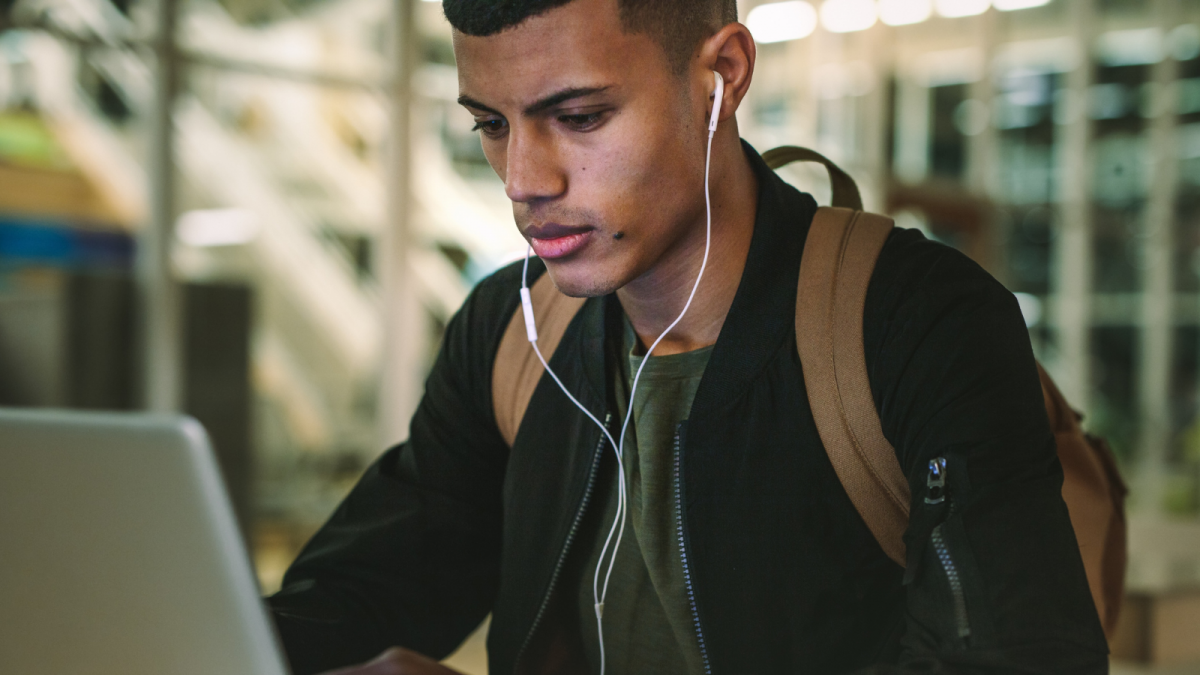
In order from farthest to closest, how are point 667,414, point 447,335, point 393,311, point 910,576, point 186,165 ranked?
point 393,311
point 186,165
point 447,335
point 667,414
point 910,576

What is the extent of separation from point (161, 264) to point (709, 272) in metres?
3.51

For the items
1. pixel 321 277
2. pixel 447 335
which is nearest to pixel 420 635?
pixel 447 335

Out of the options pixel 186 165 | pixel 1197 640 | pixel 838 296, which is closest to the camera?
pixel 838 296

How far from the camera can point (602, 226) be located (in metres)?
1.12

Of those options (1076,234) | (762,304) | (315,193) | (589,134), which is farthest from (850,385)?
(1076,234)

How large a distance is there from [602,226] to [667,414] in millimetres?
250

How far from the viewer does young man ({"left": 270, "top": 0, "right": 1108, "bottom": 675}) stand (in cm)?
92

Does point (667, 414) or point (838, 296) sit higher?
point (838, 296)

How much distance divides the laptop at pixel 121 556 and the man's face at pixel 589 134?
1.76 ft

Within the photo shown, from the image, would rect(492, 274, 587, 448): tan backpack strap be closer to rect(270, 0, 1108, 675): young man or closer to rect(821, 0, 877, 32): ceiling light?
rect(270, 0, 1108, 675): young man

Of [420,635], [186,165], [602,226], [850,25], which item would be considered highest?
[850,25]

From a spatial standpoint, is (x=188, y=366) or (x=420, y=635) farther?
(x=188, y=366)

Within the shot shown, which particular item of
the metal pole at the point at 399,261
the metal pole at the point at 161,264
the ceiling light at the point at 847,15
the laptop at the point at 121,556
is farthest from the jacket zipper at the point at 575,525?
the ceiling light at the point at 847,15

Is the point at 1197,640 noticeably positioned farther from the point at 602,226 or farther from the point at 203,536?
the point at 203,536
